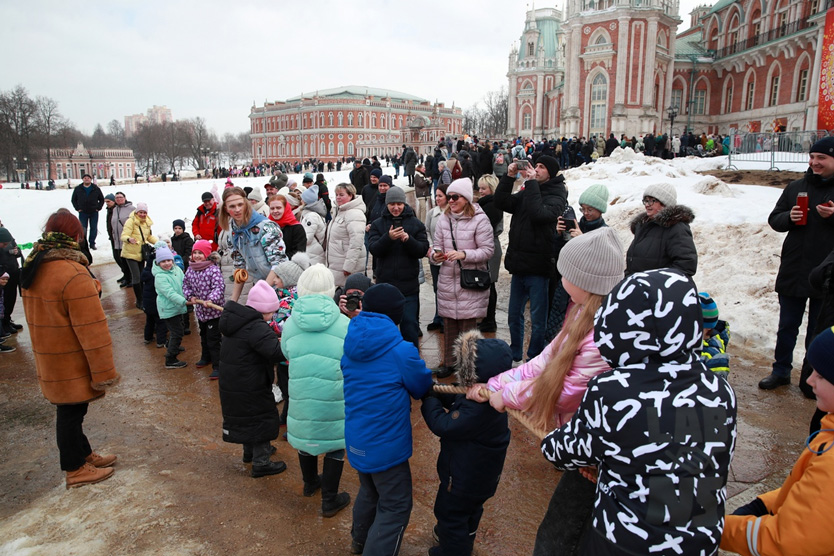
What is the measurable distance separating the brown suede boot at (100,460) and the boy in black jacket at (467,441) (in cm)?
273

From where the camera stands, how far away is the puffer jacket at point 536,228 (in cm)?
537

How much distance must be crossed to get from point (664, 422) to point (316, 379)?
221 centimetres

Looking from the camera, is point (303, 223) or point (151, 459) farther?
point (303, 223)

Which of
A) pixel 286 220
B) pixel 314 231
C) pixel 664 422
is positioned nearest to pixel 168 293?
pixel 286 220

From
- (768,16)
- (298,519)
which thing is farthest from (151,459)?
(768,16)

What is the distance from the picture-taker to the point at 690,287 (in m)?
1.73

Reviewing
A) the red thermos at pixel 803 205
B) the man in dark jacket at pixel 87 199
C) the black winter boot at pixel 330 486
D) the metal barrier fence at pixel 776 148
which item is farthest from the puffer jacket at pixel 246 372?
the metal barrier fence at pixel 776 148

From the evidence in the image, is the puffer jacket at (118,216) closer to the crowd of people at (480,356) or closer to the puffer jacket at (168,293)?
the crowd of people at (480,356)

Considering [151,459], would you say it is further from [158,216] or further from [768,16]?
[768,16]

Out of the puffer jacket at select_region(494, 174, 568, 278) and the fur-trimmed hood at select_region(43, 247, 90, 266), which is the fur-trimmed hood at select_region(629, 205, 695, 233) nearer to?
the puffer jacket at select_region(494, 174, 568, 278)

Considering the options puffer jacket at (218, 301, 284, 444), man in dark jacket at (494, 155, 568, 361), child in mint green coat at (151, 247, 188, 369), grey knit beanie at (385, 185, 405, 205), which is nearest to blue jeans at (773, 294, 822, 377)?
man in dark jacket at (494, 155, 568, 361)

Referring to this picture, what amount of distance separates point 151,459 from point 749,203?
34.6 feet

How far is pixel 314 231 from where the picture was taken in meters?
7.20

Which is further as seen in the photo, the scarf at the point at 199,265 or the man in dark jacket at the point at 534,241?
the scarf at the point at 199,265
